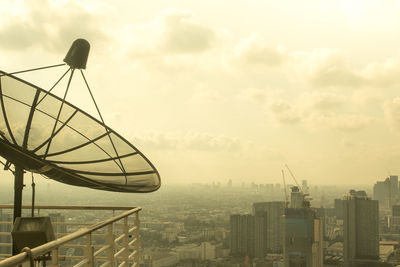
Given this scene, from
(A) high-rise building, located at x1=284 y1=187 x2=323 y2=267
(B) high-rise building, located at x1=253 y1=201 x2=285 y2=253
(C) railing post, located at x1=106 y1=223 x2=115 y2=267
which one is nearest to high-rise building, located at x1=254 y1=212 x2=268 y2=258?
(B) high-rise building, located at x1=253 y1=201 x2=285 y2=253

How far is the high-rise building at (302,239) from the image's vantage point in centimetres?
4578

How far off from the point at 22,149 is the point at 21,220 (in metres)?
0.38

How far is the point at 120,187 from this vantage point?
298cm

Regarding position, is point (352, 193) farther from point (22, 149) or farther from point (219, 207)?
point (22, 149)

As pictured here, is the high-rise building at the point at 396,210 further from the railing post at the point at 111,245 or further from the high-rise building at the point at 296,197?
the railing post at the point at 111,245

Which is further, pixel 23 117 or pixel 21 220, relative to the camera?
pixel 23 117

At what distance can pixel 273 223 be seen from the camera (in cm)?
5428

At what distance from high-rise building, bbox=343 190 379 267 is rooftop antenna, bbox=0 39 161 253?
46.9 m

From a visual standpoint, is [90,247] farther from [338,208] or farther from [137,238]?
[338,208]

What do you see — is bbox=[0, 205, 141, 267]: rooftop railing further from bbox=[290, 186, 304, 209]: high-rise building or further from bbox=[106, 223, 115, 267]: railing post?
bbox=[290, 186, 304, 209]: high-rise building

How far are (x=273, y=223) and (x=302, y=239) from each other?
743 centimetres

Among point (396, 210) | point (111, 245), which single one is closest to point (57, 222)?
point (111, 245)

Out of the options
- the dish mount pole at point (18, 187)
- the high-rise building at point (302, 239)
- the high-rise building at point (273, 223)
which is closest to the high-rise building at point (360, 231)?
the high-rise building at point (302, 239)

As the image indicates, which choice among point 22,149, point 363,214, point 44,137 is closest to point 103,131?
point 44,137
